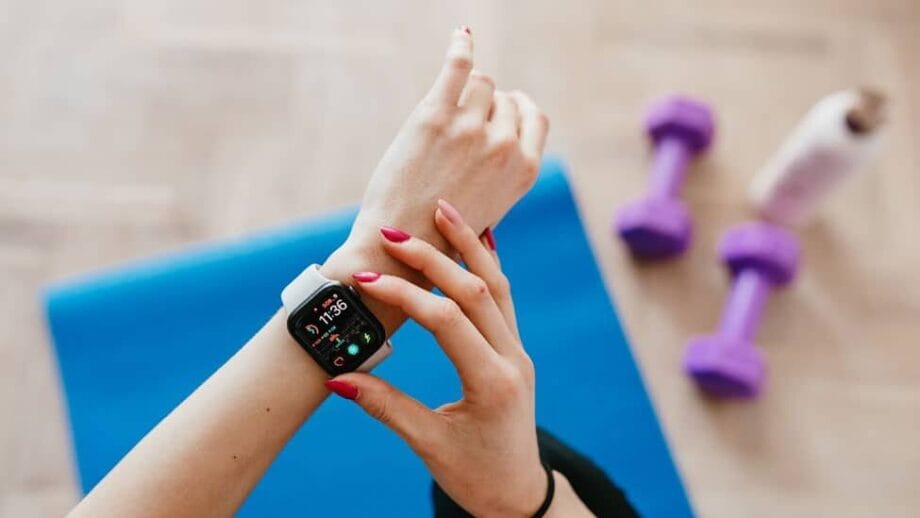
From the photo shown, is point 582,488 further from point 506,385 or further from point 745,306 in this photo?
point 745,306

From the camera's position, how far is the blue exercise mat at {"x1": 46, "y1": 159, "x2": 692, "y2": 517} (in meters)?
1.08

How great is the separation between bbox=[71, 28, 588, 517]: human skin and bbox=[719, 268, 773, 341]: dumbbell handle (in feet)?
1.88

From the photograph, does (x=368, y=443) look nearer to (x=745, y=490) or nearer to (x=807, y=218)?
(x=745, y=490)

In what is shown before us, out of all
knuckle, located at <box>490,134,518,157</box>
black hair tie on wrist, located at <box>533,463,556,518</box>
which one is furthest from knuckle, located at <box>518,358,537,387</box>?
knuckle, located at <box>490,134,518,157</box>

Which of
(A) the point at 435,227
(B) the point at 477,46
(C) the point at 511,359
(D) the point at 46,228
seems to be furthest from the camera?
(B) the point at 477,46

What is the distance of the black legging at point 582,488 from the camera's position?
0.84 metres

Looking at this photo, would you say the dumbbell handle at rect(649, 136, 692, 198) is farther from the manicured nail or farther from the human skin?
the manicured nail

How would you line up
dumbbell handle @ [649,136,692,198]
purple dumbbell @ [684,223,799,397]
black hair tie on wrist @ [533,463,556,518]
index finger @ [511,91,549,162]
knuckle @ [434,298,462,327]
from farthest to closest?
dumbbell handle @ [649,136,692,198] → purple dumbbell @ [684,223,799,397] → index finger @ [511,91,549,162] → black hair tie on wrist @ [533,463,556,518] → knuckle @ [434,298,462,327]

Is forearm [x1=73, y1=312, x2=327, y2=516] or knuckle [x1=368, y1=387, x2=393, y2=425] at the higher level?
forearm [x1=73, y1=312, x2=327, y2=516]

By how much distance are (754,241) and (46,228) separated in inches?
41.9

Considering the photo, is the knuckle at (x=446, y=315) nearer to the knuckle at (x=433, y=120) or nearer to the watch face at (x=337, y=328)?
the watch face at (x=337, y=328)

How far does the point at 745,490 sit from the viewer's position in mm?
1215

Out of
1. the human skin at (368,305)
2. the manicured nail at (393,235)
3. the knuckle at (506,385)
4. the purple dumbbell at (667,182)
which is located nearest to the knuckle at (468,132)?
the human skin at (368,305)

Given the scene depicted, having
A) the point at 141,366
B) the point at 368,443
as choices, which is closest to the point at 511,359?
the point at 368,443
